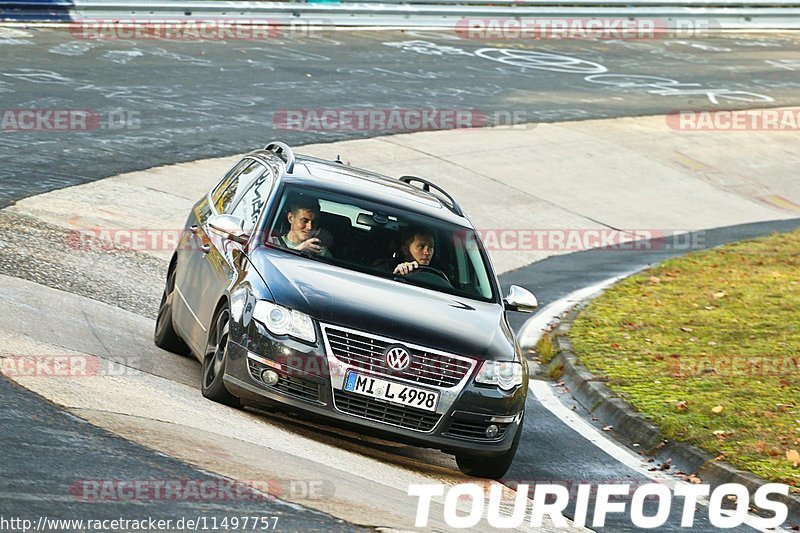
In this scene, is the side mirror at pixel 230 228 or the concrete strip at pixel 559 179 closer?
the side mirror at pixel 230 228

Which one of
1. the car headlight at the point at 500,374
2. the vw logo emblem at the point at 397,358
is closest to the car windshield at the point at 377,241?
the car headlight at the point at 500,374

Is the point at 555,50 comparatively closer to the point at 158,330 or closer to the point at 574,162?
the point at 574,162

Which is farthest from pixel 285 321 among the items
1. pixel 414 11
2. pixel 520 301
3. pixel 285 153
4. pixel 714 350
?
pixel 414 11

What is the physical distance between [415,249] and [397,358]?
55.9 inches

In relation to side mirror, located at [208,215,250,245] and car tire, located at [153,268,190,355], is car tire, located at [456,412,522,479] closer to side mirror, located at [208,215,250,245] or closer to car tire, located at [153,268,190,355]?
side mirror, located at [208,215,250,245]

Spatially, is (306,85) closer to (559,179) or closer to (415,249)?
(559,179)

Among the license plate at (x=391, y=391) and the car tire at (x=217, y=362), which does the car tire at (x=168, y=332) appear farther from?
Result: the license plate at (x=391, y=391)

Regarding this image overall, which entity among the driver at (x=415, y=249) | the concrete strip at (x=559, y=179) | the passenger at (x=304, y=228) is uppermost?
the passenger at (x=304, y=228)

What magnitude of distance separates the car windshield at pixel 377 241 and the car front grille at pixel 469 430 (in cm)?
119

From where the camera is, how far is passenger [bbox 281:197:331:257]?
942 centimetres

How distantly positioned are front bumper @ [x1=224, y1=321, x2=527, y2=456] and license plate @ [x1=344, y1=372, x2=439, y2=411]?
0.03 metres

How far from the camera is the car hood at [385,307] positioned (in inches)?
332

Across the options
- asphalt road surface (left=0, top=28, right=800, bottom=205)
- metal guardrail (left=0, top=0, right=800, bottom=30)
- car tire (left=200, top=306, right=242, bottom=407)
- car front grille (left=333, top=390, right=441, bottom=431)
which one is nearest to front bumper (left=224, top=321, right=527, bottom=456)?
car front grille (left=333, top=390, right=441, bottom=431)

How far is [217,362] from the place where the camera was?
350 inches
